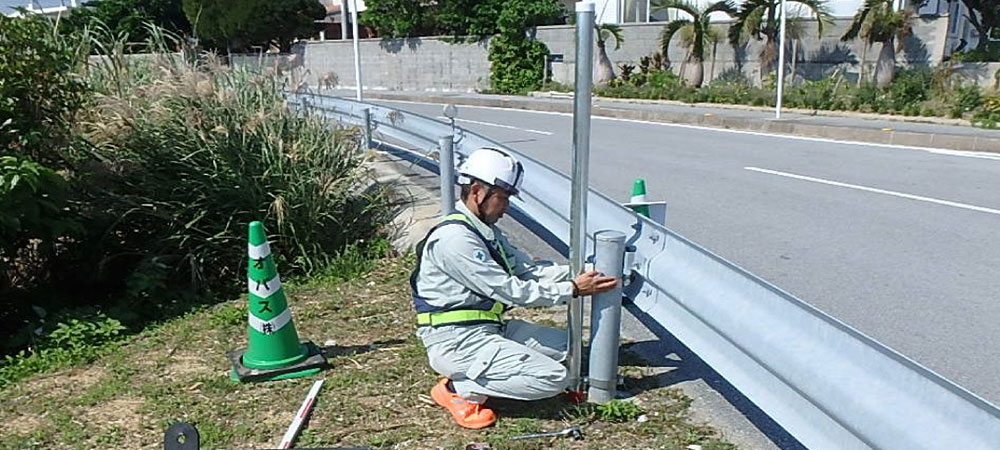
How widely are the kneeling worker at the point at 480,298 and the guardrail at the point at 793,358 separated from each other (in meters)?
0.28

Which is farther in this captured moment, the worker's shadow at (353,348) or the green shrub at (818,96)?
the green shrub at (818,96)

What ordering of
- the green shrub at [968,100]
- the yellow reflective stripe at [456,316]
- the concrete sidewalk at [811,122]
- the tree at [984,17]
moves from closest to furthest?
the yellow reflective stripe at [456,316] < the concrete sidewalk at [811,122] < the green shrub at [968,100] < the tree at [984,17]

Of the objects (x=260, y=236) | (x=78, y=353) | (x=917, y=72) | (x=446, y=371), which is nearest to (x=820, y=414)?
(x=446, y=371)

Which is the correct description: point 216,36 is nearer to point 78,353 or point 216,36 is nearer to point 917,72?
point 917,72

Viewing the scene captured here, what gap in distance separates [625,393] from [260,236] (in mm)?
1996

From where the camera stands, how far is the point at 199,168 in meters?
5.69

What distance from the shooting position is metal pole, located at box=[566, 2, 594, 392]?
2.78 meters

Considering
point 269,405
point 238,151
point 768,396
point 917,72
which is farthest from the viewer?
point 917,72

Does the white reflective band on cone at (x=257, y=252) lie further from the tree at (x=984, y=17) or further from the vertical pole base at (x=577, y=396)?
the tree at (x=984, y=17)

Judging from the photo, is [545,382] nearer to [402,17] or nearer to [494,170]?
[494,170]

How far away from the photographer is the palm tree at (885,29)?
1809cm

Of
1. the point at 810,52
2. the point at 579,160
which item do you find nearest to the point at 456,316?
the point at 579,160

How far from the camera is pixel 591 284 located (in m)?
3.12

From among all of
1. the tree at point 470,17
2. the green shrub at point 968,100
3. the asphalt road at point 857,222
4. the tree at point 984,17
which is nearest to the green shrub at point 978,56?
the tree at point 984,17
